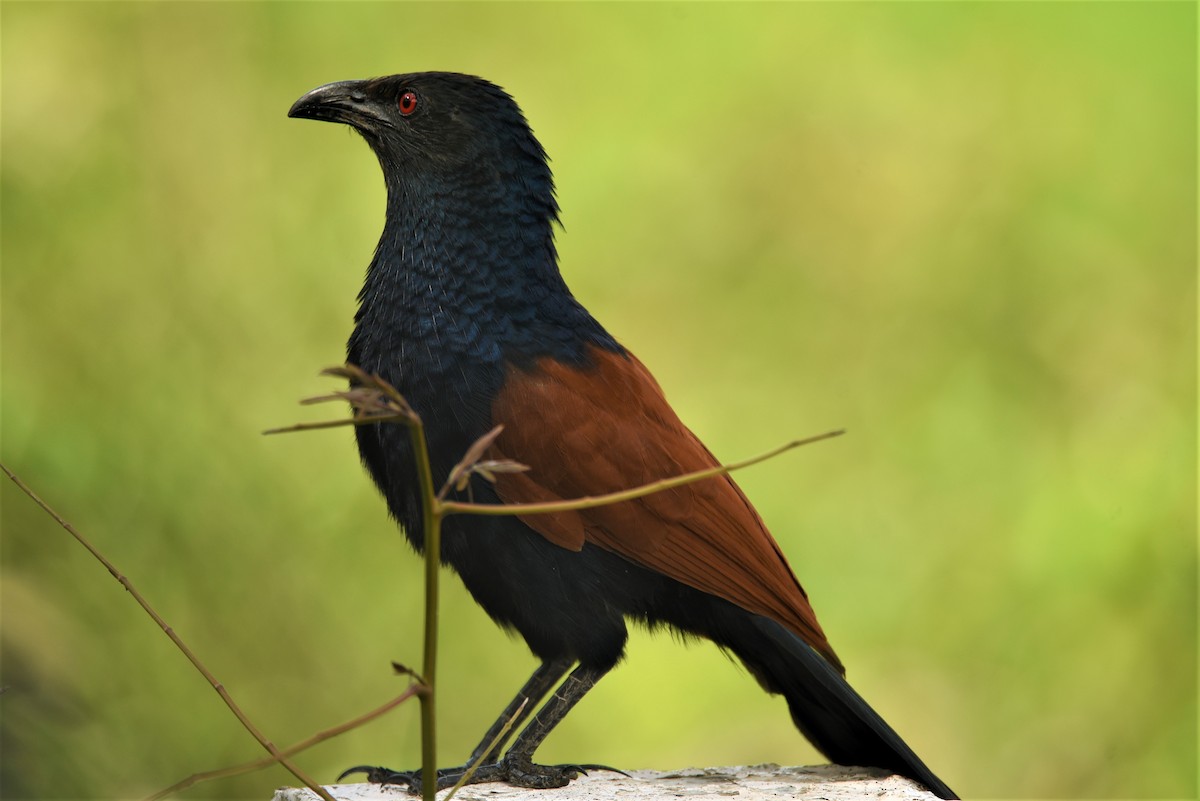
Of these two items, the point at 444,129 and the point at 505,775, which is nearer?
the point at 505,775

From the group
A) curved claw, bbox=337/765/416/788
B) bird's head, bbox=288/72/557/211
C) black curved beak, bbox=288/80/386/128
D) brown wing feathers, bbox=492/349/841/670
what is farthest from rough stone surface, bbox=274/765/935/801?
black curved beak, bbox=288/80/386/128

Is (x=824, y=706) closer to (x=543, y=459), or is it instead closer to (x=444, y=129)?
(x=543, y=459)

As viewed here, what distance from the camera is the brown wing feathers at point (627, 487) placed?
2488mm

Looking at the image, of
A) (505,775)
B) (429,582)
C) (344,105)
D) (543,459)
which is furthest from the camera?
(344,105)

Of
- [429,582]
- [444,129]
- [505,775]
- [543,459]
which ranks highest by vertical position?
[444,129]

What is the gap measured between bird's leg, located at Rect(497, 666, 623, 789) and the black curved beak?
1288mm

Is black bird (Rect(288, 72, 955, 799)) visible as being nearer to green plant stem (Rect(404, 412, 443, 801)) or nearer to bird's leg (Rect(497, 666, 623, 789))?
bird's leg (Rect(497, 666, 623, 789))

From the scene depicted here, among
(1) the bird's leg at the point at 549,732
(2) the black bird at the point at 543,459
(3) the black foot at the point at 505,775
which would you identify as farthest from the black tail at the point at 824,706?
(3) the black foot at the point at 505,775

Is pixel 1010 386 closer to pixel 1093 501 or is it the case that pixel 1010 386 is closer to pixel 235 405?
pixel 1093 501

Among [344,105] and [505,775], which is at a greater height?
[344,105]

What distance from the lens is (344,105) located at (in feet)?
9.68

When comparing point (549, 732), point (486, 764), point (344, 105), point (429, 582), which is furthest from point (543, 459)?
point (429, 582)

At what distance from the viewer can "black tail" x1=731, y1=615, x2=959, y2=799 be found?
2566mm

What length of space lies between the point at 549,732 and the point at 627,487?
543 millimetres
